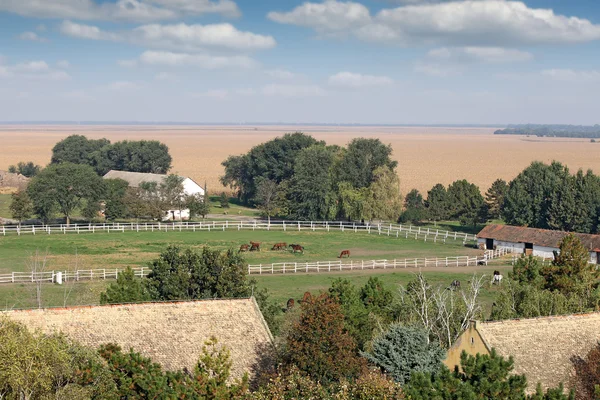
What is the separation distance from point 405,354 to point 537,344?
436 cm

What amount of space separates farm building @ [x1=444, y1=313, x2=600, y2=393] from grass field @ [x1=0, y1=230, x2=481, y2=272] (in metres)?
32.2

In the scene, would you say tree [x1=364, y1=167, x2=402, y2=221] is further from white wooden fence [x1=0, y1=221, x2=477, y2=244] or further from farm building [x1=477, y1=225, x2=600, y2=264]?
farm building [x1=477, y1=225, x2=600, y2=264]

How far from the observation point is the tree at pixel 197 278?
32344 mm

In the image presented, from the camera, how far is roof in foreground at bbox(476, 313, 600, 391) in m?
24.4

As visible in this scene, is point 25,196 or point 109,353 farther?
point 25,196

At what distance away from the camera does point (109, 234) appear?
225 feet

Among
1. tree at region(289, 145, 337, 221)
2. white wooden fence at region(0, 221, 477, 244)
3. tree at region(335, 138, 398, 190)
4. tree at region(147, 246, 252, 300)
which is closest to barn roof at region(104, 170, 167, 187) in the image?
tree at region(289, 145, 337, 221)

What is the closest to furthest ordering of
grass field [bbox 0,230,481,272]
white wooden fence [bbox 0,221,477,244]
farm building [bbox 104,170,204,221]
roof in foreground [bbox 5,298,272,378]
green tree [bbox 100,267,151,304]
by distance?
roof in foreground [bbox 5,298,272,378] → green tree [bbox 100,267,151,304] → grass field [bbox 0,230,481,272] → white wooden fence [bbox 0,221,477,244] → farm building [bbox 104,170,204,221]

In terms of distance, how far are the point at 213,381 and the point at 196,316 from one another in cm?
586

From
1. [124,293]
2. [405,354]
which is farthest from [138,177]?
[405,354]

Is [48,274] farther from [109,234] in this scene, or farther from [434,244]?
[434,244]

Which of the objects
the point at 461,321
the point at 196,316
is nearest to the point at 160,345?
the point at 196,316

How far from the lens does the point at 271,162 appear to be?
97.1m

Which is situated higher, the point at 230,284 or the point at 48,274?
the point at 230,284
